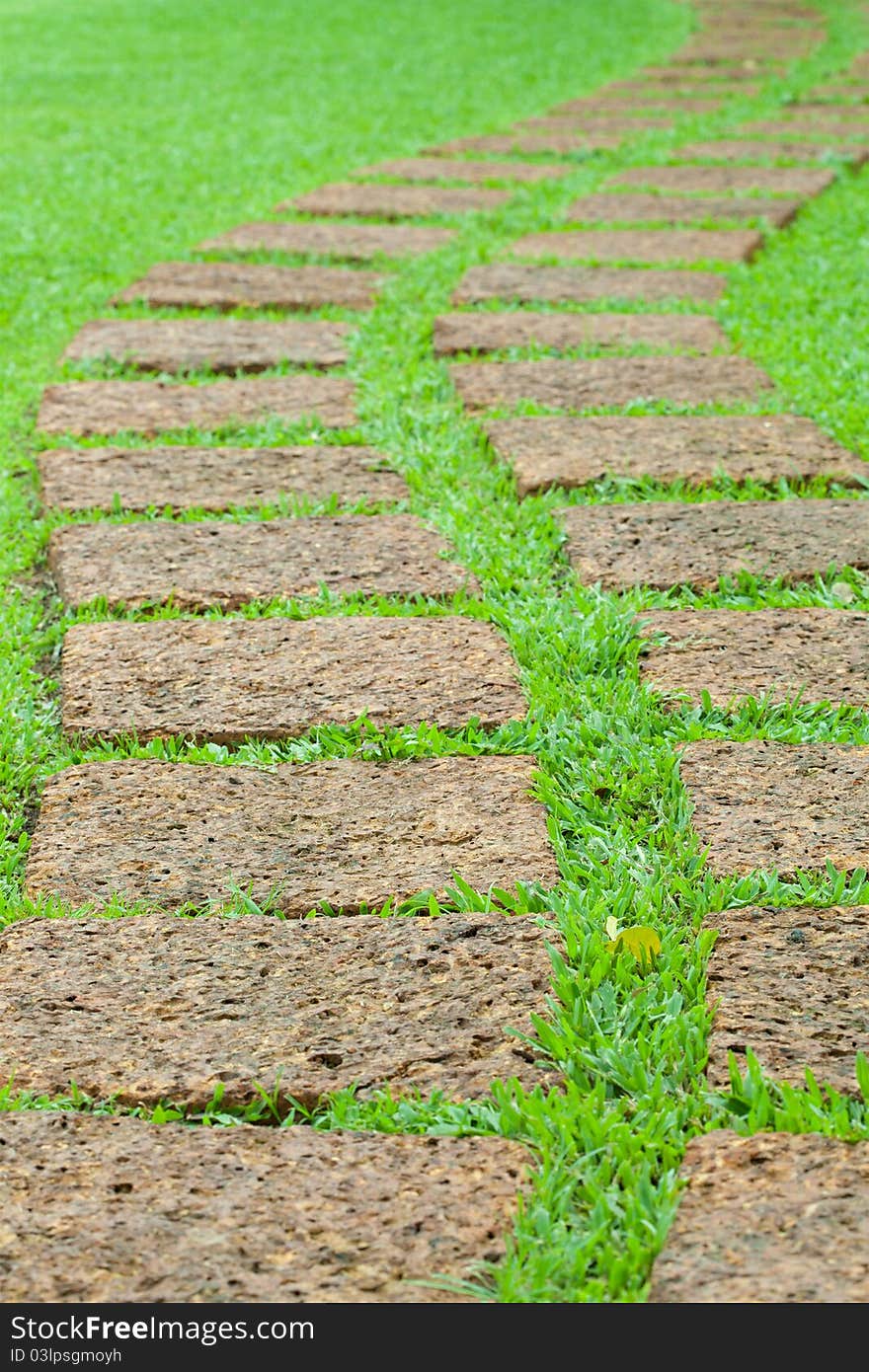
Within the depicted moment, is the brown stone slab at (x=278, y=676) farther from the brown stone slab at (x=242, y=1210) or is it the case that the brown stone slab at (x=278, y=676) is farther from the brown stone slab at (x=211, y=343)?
the brown stone slab at (x=211, y=343)

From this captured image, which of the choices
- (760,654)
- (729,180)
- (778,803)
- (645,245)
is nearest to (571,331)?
(645,245)

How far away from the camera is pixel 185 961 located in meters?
1.51

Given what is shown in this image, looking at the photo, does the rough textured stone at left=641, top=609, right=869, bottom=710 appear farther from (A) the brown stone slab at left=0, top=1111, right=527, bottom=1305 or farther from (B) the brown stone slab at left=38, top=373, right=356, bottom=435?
(B) the brown stone slab at left=38, top=373, right=356, bottom=435

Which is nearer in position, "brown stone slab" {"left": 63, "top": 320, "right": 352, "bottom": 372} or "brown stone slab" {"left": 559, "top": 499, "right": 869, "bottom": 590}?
"brown stone slab" {"left": 559, "top": 499, "right": 869, "bottom": 590}

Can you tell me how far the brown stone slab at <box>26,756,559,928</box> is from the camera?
1629 mm

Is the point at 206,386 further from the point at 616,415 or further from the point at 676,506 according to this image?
the point at 676,506

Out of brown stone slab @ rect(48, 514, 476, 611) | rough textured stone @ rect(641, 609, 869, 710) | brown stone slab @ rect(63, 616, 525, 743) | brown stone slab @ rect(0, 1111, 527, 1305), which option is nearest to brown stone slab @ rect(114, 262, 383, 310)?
brown stone slab @ rect(48, 514, 476, 611)

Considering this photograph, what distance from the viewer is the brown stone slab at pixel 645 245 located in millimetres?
4082

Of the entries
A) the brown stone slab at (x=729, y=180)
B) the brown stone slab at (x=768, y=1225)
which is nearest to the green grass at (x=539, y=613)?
the brown stone slab at (x=768, y=1225)

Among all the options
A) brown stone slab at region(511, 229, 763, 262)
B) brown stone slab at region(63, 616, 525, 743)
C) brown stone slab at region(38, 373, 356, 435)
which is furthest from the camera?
brown stone slab at region(511, 229, 763, 262)

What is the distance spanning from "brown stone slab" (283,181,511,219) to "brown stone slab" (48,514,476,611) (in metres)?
2.40

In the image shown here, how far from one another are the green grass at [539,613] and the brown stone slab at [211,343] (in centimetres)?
8

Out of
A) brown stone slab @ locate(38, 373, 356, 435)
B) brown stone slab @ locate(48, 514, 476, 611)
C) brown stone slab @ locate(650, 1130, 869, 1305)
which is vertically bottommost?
brown stone slab @ locate(650, 1130, 869, 1305)

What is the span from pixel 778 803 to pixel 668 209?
133 inches
